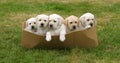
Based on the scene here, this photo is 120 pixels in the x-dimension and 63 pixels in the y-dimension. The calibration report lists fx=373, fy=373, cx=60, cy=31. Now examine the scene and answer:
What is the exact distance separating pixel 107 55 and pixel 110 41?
0.74 meters

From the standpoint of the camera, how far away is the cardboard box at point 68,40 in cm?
562

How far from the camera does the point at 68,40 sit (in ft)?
18.6

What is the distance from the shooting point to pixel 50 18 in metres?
5.59

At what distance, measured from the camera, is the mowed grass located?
216 inches

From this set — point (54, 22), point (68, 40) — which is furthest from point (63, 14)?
point (54, 22)

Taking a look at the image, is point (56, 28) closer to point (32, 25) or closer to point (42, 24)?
point (42, 24)

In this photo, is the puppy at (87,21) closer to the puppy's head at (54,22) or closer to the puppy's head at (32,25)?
the puppy's head at (54,22)

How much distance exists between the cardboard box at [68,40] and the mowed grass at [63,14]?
0.08 metres

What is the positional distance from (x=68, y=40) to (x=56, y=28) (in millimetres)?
259

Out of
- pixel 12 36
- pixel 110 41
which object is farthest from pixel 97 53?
pixel 12 36

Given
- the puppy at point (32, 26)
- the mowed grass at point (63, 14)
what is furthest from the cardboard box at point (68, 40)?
the puppy at point (32, 26)

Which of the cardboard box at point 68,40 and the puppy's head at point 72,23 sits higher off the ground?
the puppy's head at point 72,23

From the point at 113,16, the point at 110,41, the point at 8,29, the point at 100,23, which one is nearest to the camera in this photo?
the point at 110,41

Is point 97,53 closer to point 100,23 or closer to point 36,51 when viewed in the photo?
point 36,51
